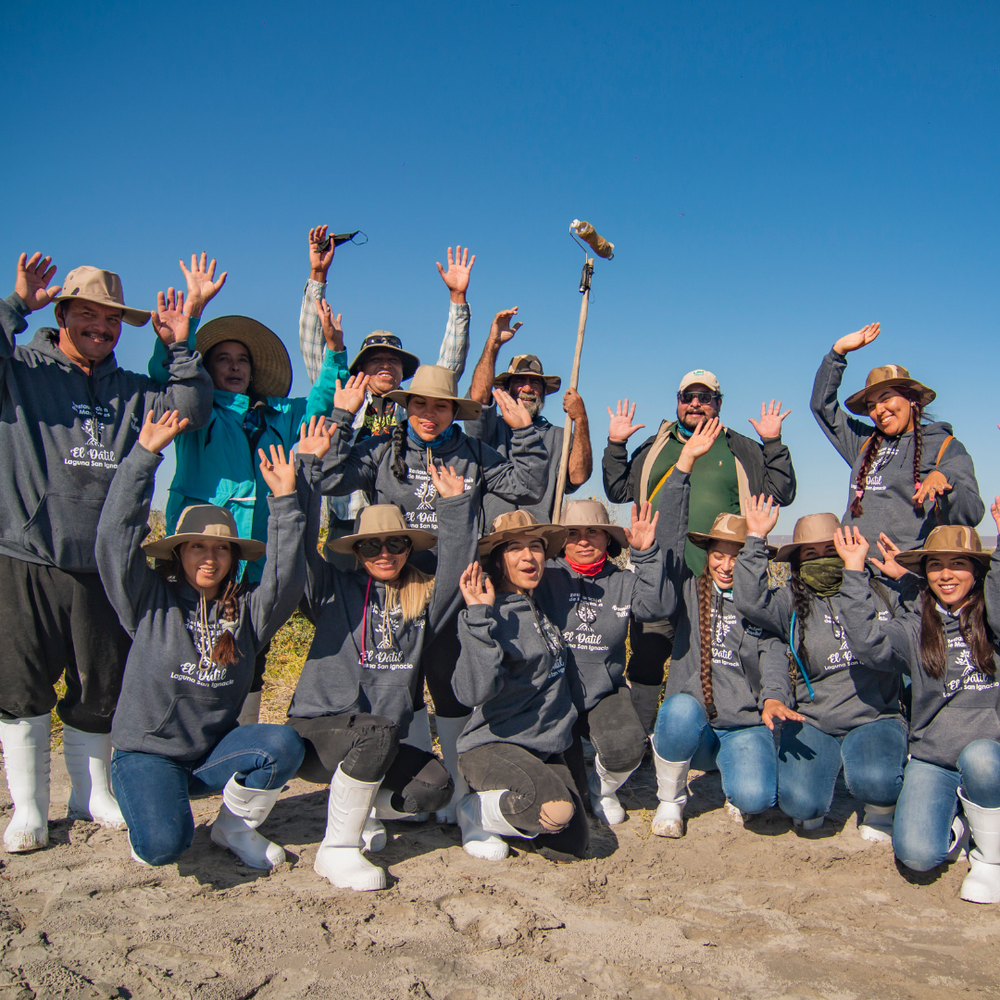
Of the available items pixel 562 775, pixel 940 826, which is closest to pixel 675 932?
pixel 562 775

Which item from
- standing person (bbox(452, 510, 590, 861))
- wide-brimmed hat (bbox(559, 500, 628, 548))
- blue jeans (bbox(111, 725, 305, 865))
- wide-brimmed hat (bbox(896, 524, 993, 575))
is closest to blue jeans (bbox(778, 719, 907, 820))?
wide-brimmed hat (bbox(896, 524, 993, 575))

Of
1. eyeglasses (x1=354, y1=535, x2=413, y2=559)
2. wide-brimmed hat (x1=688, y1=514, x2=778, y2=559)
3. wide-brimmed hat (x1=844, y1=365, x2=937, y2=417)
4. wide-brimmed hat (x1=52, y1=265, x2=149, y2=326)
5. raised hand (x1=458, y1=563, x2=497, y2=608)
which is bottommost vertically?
raised hand (x1=458, y1=563, x2=497, y2=608)

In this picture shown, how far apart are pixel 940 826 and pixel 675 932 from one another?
61.5 inches

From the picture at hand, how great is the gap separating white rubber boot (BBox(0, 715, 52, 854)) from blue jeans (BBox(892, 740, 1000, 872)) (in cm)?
425

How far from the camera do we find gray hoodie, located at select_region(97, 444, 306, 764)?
151 inches

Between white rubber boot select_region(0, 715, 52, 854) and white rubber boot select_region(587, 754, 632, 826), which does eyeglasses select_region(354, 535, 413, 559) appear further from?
white rubber boot select_region(0, 715, 52, 854)

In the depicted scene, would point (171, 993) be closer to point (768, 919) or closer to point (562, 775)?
point (562, 775)

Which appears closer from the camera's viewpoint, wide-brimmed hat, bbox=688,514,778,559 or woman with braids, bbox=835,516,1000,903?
woman with braids, bbox=835,516,1000,903

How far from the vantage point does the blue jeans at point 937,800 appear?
159 inches

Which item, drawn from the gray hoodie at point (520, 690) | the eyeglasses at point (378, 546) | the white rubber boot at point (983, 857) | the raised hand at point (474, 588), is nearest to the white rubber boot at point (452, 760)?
the gray hoodie at point (520, 690)

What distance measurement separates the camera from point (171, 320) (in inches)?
172

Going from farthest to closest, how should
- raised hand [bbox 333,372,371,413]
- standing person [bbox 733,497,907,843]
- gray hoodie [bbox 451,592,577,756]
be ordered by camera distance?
1. raised hand [bbox 333,372,371,413]
2. standing person [bbox 733,497,907,843]
3. gray hoodie [bbox 451,592,577,756]

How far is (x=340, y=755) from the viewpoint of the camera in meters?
4.00

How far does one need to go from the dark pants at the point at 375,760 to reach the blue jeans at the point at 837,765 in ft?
6.24
